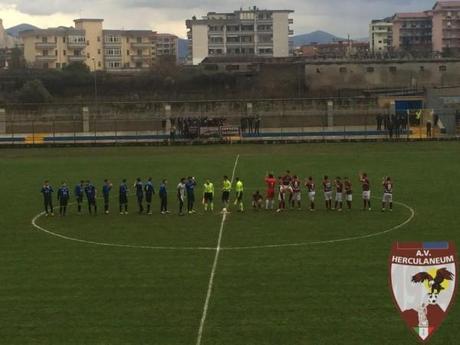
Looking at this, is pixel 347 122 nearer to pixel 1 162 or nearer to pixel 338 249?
pixel 1 162

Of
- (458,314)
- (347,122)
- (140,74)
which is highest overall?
(140,74)

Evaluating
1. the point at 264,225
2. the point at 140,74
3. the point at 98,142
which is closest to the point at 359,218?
the point at 264,225

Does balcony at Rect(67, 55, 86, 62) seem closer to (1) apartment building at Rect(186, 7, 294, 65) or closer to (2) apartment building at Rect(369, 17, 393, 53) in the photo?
(1) apartment building at Rect(186, 7, 294, 65)

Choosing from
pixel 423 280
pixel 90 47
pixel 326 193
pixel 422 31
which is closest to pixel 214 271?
pixel 326 193

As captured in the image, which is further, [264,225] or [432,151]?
[432,151]

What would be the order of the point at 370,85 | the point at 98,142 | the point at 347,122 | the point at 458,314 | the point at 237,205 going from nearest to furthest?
the point at 458,314 < the point at 237,205 < the point at 98,142 < the point at 347,122 < the point at 370,85

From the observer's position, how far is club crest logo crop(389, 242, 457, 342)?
30.2 feet

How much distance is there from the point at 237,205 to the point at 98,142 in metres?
31.6

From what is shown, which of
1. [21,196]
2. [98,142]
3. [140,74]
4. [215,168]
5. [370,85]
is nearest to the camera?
[21,196]

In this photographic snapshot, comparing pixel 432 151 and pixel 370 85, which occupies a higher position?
pixel 370 85

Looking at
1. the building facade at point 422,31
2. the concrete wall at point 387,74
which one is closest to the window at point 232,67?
the concrete wall at point 387,74

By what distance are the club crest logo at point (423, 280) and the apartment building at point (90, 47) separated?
126 metres

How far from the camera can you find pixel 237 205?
2962 centimetres

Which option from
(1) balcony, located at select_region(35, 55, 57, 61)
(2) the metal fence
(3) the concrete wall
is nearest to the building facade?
(3) the concrete wall
